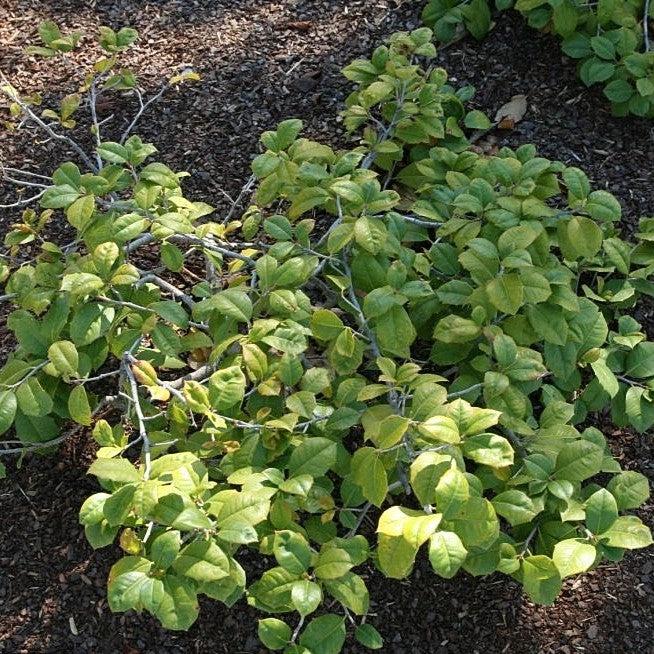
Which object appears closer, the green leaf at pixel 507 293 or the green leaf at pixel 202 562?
the green leaf at pixel 202 562

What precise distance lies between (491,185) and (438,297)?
1.26 feet

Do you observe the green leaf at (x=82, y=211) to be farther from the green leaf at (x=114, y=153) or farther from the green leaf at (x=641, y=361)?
the green leaf at (x=641, y=361)

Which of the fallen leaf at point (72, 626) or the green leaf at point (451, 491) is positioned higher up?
the green leaf at point (451, 491)

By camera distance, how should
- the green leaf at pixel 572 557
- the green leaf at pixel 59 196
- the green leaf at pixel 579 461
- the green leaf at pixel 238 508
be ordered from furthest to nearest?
the green leaf at pixel 59 196
the green leaf at pixel 579 461
the green leaf at pixel 572 557
the green leaf at pixel 238 508

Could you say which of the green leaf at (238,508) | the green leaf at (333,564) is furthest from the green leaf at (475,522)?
the green leaf at (238,508)

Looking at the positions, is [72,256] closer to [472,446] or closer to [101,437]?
[101,437]

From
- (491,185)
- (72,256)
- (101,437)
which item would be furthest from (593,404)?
(72,256)

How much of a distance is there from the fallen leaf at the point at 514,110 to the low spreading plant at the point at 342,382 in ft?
1.55

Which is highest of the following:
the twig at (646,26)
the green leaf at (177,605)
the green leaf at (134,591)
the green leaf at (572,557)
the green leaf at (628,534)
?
the twig at (646,26)

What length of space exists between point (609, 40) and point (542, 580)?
1.84m

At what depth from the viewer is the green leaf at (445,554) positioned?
59.4 inches

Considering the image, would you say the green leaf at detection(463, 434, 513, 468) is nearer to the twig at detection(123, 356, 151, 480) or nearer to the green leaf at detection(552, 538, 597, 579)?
the green leaf at detection(552, 538, 597, 579)

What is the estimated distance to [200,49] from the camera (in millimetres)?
3197

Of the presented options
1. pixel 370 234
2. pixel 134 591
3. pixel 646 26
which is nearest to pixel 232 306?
pixel 370 234
